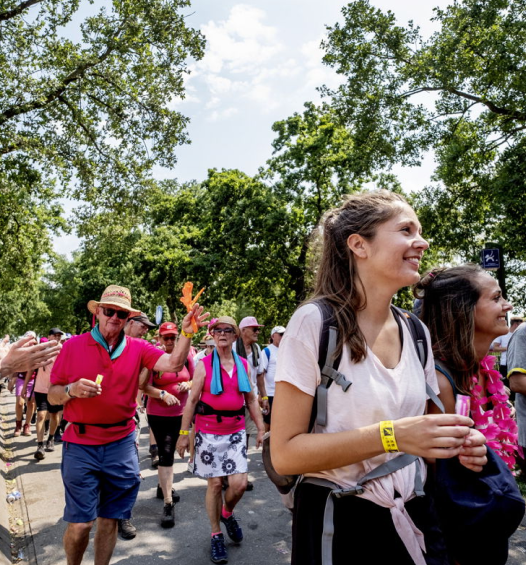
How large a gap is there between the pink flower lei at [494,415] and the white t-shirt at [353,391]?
88 centimetres

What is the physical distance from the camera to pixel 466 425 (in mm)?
1490

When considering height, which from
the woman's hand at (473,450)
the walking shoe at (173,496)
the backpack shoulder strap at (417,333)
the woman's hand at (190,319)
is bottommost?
the walking shoe at (173,496)

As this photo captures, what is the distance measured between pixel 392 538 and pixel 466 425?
0.46m

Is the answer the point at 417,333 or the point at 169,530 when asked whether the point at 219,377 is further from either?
the point at 417,333

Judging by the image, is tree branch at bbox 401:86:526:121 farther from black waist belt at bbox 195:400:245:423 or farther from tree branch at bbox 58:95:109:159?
black waist belt at bbox 195:400:245:423

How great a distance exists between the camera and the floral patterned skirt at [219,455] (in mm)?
4816

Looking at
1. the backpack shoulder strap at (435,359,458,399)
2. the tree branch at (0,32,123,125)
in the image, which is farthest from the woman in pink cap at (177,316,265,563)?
the tree branch at (0,32,123,125)

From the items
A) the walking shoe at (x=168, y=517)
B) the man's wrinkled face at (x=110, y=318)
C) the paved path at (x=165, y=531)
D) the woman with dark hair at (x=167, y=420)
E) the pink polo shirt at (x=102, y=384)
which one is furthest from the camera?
the woman with dark hair at (x=167, y=420)

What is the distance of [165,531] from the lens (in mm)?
5215

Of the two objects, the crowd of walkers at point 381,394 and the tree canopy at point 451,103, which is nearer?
the crowd of walkers at point 381,394

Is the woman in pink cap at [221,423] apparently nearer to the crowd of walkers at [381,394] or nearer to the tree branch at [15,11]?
the crowd of walkers at [381,394]

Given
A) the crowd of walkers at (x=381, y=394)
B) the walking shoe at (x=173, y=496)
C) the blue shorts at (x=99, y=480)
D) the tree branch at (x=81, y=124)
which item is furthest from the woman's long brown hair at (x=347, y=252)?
the tree branch at (x=81, y=124)

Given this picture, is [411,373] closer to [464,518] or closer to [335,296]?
[335,296]

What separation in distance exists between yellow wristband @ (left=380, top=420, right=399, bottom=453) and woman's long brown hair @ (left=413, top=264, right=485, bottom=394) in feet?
3.03
